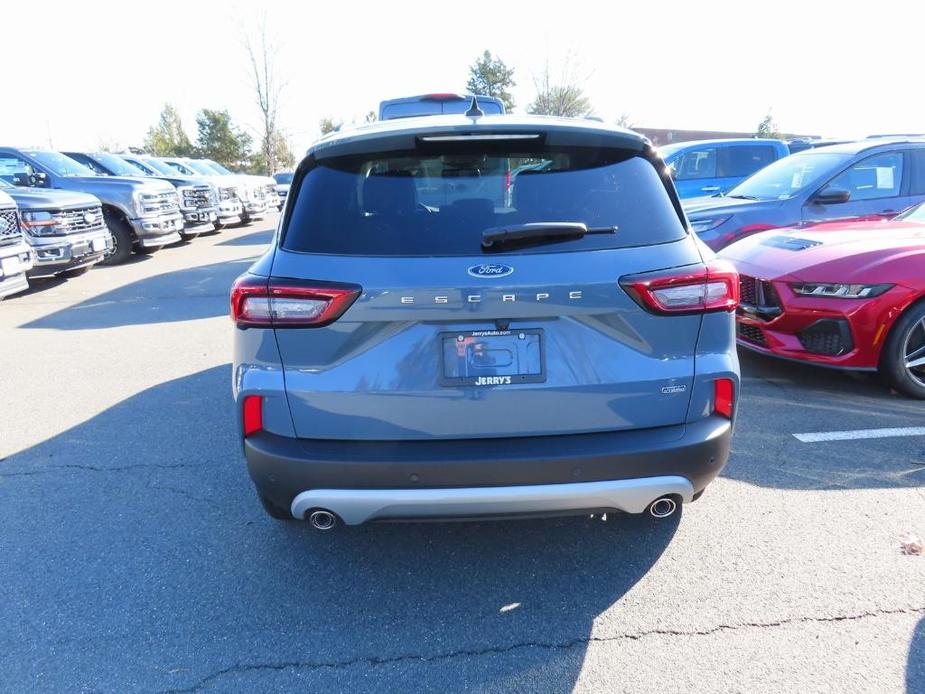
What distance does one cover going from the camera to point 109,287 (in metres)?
10.1

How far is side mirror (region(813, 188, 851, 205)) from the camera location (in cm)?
658

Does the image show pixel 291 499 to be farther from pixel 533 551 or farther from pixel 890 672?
pixel 890 672

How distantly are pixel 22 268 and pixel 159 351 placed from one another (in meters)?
3.67

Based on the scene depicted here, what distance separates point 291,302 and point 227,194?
16558 millimetres

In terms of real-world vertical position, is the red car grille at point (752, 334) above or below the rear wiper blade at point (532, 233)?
below

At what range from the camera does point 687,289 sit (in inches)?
91.3

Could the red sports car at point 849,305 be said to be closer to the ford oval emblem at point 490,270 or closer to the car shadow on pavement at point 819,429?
the car shadow on pavement at point 819,429

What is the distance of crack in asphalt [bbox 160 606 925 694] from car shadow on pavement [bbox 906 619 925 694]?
0.12 metres

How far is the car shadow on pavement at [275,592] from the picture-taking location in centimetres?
228

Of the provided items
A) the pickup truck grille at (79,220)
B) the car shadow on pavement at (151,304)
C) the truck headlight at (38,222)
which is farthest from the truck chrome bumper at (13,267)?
the pickup truck grille at (79,220)

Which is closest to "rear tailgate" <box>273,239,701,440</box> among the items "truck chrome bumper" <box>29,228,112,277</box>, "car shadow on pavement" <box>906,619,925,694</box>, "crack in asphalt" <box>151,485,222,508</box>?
"car shadow on pavement" <box>906,619,925,694</box>

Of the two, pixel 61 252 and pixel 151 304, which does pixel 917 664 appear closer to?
pixel 151 304

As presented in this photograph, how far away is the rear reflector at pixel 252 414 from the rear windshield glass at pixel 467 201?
57 centimetres

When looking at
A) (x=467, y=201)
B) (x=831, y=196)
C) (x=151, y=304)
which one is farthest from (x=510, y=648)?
(x=151, y=304)
